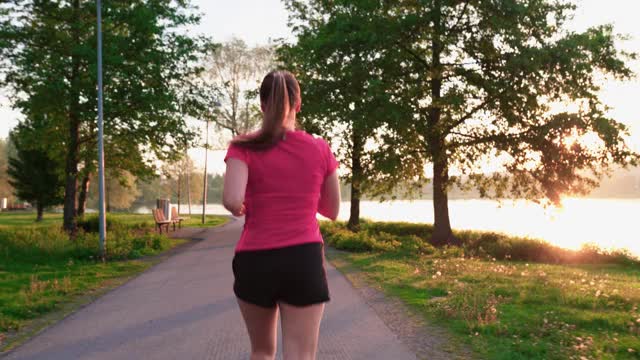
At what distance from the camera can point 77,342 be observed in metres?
6.05

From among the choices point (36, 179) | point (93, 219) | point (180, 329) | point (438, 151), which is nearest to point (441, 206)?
point (438, 151)

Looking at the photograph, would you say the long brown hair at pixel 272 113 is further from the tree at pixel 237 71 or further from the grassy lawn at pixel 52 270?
the tree at pixel 237 71

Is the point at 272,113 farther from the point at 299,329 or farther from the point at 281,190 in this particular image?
the point at 299,329

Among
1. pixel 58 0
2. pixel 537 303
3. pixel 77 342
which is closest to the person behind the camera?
pixel 77 342

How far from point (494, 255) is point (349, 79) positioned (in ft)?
25.3

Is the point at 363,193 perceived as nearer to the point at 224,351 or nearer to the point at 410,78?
the point at 410,78

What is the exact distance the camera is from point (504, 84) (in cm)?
1856

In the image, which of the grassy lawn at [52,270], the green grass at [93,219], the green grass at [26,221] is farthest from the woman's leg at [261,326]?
the green grass at [26,221]

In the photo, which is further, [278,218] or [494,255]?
[494,255]

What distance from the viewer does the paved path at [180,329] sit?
18.2 ft

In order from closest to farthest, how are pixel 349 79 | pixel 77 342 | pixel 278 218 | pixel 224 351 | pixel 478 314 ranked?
1. pixel 278 218
2. pixel 224 351
3. pixel 77 342
4. pixel 478 314
5. pixel 349 79

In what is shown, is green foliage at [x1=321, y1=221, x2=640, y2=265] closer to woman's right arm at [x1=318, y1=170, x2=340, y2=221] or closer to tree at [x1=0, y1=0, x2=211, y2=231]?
tree at [x1=0, y1=0, x2=211, y2=231]

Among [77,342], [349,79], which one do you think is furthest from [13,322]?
[349,79]

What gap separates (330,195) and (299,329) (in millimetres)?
573
